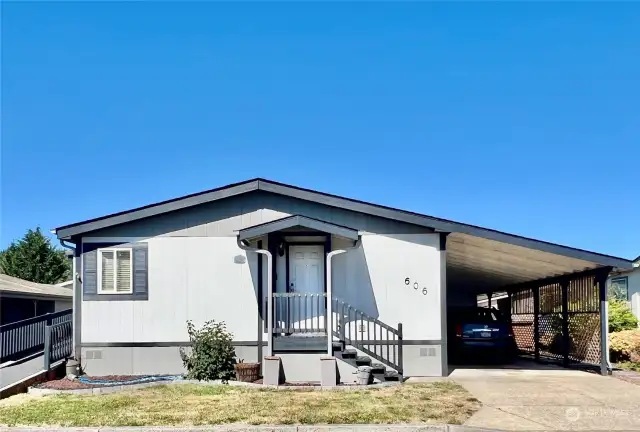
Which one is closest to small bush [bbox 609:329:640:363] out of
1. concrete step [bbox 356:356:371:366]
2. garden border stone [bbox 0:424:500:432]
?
concrete step [bbox 356:356:371:366]

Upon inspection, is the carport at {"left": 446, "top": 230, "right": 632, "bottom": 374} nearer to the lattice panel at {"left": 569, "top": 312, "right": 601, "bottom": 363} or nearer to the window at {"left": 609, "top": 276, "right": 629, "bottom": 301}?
the lattice panel at {"left": 569, "top": 312, "right": 601, "bottom": 363}

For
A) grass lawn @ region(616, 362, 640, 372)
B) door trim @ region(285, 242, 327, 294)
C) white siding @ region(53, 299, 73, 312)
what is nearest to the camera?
door trim @ region(285, 242, 327, 294)

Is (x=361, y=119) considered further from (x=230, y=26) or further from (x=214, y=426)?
(x=214, y=426)

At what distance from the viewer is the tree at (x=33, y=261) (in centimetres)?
3441

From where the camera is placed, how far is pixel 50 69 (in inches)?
543

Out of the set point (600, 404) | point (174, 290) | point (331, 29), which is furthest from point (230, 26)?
point (600, 404)

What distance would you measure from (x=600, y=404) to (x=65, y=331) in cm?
1084

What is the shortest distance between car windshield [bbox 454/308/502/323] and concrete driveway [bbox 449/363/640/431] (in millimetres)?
1711

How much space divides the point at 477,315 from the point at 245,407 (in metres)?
8.33

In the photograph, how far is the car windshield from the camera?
48.5 feet

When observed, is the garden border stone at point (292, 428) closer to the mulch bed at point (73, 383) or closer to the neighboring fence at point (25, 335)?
the mulch bed at point (73, 383)

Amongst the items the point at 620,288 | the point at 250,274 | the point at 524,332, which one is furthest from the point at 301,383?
the point at 620,288

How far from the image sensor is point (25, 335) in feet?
45.5

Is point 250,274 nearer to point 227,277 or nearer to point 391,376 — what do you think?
point 227,277
